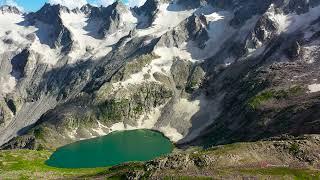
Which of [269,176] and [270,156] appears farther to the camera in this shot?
[270,156]

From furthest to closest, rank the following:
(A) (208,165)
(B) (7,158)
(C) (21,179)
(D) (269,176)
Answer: (B) (7,158)
(C) (21,179)
(A) (208,165)
(D) (269,176)

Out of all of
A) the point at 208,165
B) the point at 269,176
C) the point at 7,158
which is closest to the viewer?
the point at 269,176

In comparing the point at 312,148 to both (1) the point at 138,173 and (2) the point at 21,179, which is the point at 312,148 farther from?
(2) the point at 21,179

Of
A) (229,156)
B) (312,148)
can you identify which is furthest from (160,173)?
(312,148)

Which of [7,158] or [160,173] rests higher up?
[160,173]

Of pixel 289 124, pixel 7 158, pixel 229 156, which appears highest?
pixel 229 156

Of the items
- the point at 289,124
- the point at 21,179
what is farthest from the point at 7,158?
the point at 289,124

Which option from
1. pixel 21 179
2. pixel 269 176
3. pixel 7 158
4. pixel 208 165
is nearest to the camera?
pixel 269 176

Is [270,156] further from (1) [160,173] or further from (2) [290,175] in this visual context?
(1) [160,173]

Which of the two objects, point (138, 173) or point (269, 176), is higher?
point (138, 173)
